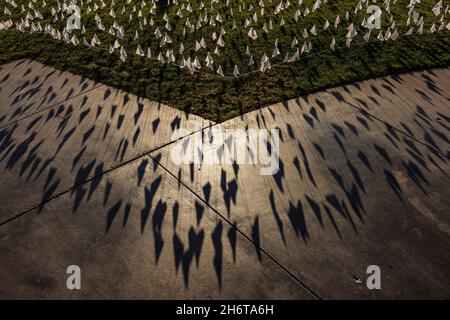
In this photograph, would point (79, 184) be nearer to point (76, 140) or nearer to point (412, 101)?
point (76, 140)

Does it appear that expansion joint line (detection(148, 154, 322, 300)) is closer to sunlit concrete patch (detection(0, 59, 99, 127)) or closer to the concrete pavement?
the concrete pavement

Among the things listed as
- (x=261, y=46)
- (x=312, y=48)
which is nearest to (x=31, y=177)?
(x=261, y=46)

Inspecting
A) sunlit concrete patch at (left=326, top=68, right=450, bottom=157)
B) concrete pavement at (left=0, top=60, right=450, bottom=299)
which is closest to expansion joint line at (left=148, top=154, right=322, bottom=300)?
concrete pavement at (left=0, top=60, right=450, bottom=299)

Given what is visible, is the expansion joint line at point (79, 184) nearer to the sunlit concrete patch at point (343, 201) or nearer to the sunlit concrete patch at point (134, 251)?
the sunlit concrete patch at point (134, 251)

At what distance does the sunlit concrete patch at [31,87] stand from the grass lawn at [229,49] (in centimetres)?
32

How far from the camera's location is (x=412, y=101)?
6570 mm

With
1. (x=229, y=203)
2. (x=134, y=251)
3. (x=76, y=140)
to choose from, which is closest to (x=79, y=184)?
(x=76, y=140)

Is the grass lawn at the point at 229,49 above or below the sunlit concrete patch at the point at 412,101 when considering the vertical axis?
above

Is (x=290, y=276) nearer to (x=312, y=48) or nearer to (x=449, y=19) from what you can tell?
(x=312, y=48)

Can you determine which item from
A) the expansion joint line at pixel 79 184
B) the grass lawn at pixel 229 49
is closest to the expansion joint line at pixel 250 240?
the expansion joint line at pixel 79 184

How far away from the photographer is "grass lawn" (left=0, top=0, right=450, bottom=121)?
709 cm

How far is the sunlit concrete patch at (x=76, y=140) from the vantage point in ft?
16.6

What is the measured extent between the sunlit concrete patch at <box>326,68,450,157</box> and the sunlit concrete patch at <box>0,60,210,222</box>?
2897 mm

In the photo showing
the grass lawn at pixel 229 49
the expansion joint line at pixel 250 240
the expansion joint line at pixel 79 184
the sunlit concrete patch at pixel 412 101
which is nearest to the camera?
the expansion joint line at pixel 250 240
